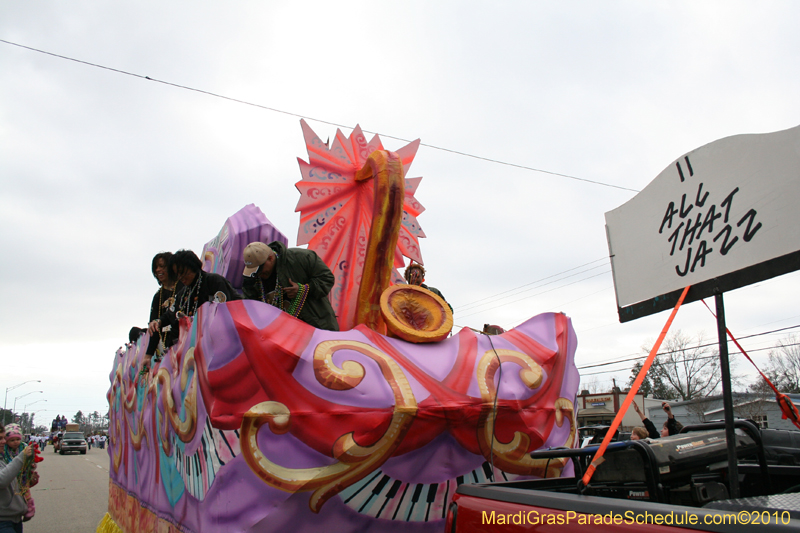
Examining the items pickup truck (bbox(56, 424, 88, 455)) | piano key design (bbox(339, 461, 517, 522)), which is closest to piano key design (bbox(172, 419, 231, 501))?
piano key design (bbox(339, 461, 517, 522))

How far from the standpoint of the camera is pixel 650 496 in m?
2.00

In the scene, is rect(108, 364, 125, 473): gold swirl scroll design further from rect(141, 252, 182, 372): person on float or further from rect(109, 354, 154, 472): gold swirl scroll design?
rect(141, 252, 182, 372): person on float

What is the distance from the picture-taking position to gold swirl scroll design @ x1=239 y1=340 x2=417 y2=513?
113 inches

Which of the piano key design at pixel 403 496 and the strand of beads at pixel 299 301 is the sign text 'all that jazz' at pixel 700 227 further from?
the strand of beads at pixel 299 301

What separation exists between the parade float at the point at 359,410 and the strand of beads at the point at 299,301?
1.43 feet

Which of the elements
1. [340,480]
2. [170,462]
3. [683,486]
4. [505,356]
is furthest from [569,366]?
[170,462]

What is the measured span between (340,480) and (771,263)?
7.27ft

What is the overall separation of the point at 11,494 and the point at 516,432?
3.93 metres

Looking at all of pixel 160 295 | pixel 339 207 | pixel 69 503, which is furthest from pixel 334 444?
pixel 69 503

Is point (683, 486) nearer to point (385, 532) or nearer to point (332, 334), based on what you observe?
point (385, 532)

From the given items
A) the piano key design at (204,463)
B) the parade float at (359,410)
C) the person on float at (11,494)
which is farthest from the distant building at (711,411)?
the person on float at (11,494)

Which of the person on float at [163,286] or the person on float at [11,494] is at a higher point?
the person on float at [163,286]

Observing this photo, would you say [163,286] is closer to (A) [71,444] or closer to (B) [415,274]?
(B) [415,274]

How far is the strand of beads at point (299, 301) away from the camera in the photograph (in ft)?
12.9
